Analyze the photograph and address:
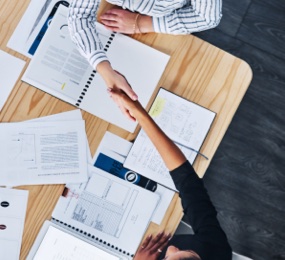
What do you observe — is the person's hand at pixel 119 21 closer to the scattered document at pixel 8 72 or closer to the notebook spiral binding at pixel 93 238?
the scattered document at pixel 8 72

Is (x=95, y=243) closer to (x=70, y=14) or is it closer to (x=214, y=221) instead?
(x=214, y=221)

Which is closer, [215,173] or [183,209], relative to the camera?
[183,209]

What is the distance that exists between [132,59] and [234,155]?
2.85ft

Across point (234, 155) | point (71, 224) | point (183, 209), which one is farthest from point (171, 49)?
point (234, 155)

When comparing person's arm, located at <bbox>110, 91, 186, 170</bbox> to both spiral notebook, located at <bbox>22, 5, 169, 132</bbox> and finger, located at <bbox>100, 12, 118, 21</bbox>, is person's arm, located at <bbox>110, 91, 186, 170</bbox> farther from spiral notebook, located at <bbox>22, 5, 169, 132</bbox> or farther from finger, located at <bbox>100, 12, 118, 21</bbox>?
finger, located at <bbox>100, 12, 118, 21</bbox>

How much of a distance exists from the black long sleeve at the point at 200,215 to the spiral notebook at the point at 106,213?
0.14m

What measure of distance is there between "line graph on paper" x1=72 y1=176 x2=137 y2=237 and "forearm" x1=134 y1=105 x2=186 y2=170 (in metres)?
0.18

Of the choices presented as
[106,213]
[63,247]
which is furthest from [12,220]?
[106,213]

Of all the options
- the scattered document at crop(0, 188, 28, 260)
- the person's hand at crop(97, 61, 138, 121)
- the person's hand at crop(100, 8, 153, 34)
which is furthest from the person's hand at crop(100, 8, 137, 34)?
the scattered document at crop(0, 188, 28, 260)

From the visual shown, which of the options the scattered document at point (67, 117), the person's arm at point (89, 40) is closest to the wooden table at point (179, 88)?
the scattered document at point (67, 117)

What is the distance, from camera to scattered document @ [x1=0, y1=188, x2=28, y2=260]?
1.31 meters

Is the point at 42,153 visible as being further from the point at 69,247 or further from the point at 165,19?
the point at 165,19

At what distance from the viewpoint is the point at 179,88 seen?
1404 mm

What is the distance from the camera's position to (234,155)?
206cm
